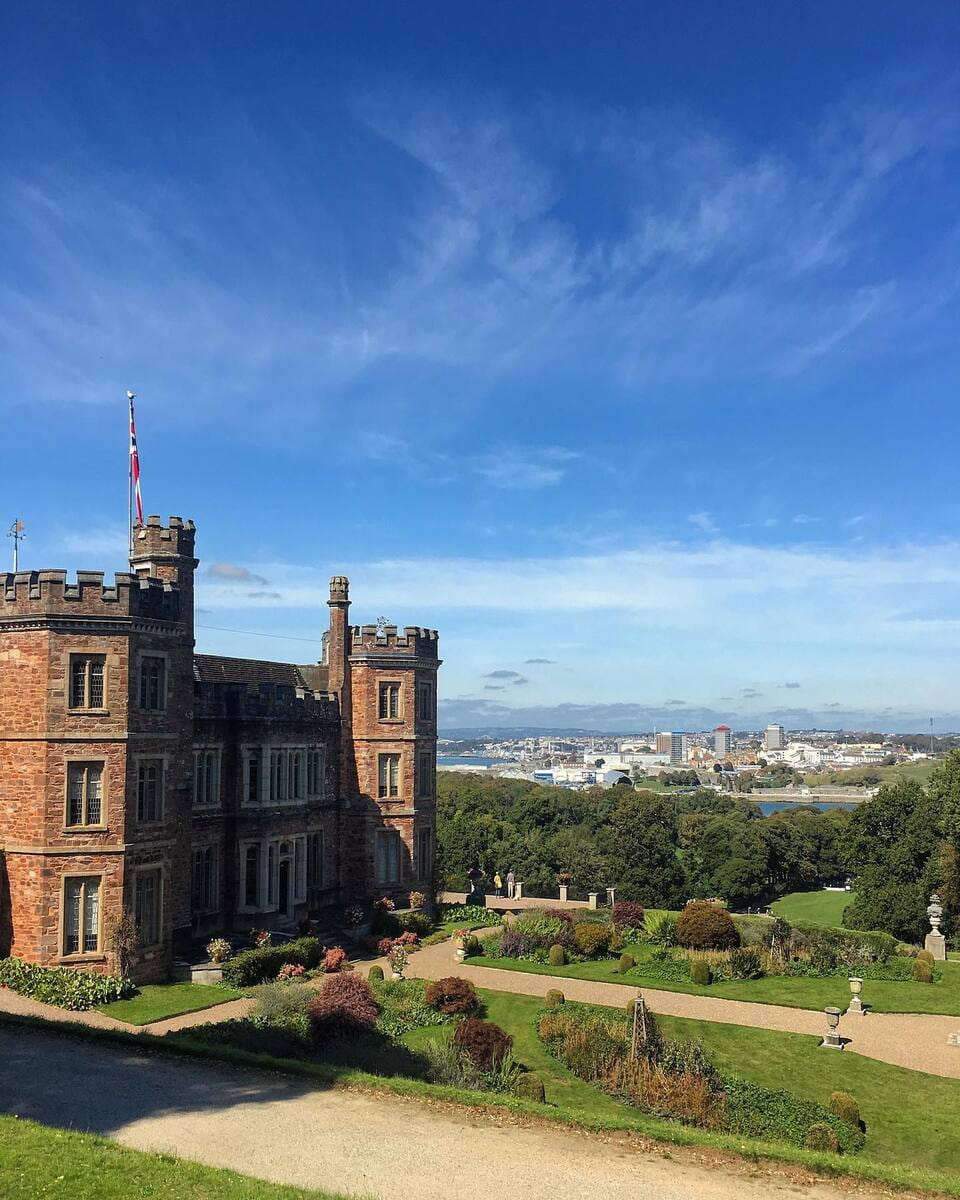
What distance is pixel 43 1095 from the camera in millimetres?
16531

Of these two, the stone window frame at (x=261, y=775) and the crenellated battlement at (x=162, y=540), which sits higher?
the crenellated battlement at (x=162, y=540)

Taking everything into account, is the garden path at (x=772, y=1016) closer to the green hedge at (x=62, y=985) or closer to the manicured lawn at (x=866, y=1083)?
the manicured lawn at (x=866, y=1083)

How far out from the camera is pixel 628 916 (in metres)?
42.3

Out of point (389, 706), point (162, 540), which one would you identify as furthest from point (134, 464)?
point (389, 706)

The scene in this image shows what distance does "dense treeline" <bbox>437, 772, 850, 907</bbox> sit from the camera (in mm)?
57375

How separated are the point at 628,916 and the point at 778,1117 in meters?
23.0

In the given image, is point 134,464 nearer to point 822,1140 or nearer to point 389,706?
point 389,706

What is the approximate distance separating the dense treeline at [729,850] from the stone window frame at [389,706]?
20.4m

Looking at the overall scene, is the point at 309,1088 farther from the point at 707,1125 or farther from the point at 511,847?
the point at 511,847

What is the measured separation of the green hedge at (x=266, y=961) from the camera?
29578 millimetres

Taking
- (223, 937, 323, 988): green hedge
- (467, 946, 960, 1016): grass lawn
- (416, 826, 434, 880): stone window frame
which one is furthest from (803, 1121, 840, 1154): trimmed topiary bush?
(416, 826, 434, 880): stone window frame

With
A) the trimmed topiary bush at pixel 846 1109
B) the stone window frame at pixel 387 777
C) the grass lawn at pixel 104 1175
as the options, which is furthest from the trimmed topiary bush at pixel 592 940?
the grass lawn at pixel 104 1175

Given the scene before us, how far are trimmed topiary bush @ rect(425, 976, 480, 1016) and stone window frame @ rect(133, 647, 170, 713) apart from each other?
1197 cm

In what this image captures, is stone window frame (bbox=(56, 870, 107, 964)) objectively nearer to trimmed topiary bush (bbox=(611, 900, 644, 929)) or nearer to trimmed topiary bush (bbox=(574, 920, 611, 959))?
trimmed topiary bush (bbox=(574, 920, 611, 959))
